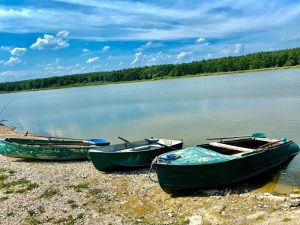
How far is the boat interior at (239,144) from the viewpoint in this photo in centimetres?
1605

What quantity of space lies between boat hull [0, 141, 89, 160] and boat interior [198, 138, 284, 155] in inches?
311

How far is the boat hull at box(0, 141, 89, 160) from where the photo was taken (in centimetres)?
2092

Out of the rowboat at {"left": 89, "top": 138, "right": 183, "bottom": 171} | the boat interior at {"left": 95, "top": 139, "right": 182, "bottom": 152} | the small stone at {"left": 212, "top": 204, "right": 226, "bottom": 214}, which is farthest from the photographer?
the boat interior at {"left": 95, "top": 139, "right": 182, "bottom": 152}

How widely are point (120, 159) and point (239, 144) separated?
616cm

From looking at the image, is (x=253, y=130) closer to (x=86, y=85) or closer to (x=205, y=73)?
(x=205, y=73)

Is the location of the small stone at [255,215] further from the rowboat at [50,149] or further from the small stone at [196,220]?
the rowboat at [50,149]

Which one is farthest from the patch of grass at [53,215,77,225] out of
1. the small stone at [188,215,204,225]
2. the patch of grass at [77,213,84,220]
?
the small stone at [188,215,204,225]

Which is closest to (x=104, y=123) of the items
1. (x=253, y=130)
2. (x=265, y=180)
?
(x=253, y=130)

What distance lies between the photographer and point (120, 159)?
1778cm

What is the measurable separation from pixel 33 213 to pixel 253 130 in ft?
63.3

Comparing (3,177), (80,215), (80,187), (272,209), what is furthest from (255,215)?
(3,177)

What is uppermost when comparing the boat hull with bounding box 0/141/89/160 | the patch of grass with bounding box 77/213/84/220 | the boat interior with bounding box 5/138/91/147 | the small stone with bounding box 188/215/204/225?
the boat interior with bounding box 5/138/91/147

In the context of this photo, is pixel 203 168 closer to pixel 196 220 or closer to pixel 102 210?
pixel 196 220

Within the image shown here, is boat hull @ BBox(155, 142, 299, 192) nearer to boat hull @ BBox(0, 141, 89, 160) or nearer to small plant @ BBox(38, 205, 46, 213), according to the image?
small plant @ BBox(38, 205, 46, 213)
